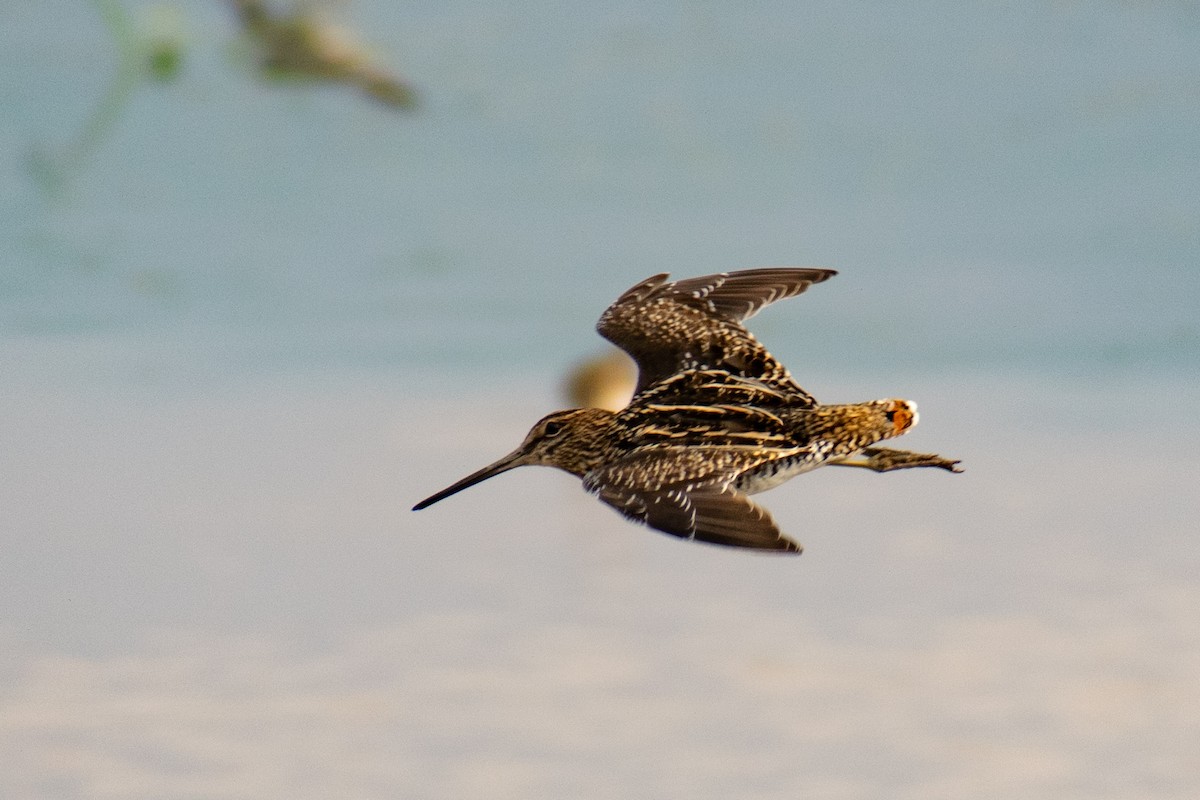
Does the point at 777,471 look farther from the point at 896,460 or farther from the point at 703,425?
the point at 896,460

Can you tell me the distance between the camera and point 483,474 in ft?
35.4

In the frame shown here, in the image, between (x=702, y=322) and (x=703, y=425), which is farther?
(x=702, y=322)

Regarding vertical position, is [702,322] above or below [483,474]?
above

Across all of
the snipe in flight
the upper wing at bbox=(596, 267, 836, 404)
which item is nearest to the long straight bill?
the snipe in flight

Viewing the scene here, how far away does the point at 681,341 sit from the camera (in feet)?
35.6

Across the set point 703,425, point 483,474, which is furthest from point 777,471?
point 483,474

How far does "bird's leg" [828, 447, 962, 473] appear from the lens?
10820 millimetres

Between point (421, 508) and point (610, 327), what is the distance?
66.5 inches

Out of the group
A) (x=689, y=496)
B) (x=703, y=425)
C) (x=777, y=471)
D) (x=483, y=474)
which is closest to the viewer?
(x=689, y=496)

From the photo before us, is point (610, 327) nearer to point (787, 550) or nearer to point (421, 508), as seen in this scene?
point (421, 508)

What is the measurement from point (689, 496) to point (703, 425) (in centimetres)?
109

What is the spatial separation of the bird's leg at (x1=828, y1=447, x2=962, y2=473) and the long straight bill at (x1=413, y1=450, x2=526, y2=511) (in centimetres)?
209

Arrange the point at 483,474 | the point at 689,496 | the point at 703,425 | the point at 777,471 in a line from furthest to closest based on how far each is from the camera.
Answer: the point at 483,474 < the point at 703,425 < the point at 777,471 < the point at 689,496

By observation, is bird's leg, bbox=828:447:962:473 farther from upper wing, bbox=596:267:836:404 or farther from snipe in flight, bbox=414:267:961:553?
upper wing, bbox=596:267:836:404
